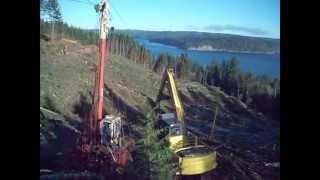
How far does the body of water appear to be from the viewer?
2.30 metres

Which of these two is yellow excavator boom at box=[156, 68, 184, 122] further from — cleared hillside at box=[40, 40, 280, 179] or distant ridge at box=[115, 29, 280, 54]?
distant ridge at box=[115, 29, 280, 54]

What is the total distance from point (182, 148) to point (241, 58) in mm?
558

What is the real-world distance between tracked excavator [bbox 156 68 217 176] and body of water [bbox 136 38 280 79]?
217mm

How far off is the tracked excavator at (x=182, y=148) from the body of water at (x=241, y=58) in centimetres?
22

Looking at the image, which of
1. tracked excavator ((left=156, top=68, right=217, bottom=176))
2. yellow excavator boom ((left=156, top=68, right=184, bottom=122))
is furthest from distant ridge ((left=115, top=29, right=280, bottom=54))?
tracked excavator ((left=156, top=68, right=217, bottom=176))

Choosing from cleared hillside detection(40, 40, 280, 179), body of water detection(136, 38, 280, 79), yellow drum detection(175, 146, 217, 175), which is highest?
body of water detection(136, 38, 280, 79)

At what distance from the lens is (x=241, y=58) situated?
7.62ft

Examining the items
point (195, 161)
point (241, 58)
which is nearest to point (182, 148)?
point (195, 161)

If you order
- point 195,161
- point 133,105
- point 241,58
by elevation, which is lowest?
point 195,161

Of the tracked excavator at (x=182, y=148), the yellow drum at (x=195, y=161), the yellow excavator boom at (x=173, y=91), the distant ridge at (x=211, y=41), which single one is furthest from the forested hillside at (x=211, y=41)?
the yellow drum at (x=195, y=161)

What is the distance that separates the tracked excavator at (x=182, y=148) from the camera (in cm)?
225

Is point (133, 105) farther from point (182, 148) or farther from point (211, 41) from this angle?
point (211, 41)
